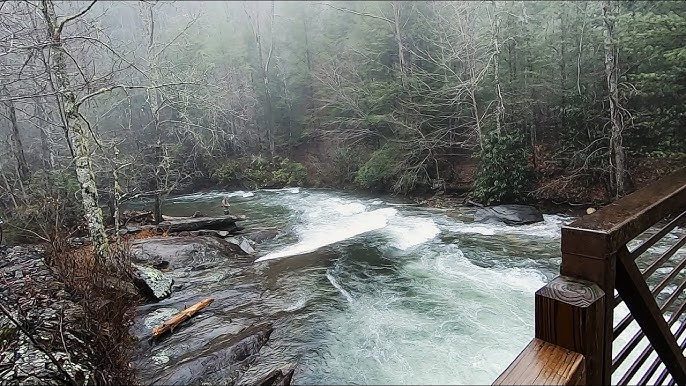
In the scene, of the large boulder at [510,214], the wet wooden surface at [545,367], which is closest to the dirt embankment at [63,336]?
the wet wooden surface at [545,367]

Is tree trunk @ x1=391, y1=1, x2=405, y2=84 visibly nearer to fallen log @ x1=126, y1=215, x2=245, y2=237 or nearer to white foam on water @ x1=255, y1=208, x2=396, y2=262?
white foam on water @ x1=255, y1=208, x2=396, y2=262

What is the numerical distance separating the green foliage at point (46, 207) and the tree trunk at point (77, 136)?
1.41 ft

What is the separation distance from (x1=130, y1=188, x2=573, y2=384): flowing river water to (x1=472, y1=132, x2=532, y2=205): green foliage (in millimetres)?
1254

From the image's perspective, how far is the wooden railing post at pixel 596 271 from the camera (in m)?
0.94

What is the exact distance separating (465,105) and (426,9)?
4181 millimetres

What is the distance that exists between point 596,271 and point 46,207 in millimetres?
7435

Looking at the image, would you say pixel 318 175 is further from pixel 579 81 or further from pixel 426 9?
pixel 579 81

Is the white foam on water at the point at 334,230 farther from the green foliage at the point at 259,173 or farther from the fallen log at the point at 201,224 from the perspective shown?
the green foliage at the point at 259,173

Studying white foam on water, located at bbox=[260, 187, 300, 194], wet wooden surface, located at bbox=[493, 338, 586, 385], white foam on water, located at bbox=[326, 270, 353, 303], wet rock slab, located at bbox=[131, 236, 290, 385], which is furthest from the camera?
white foam on water, located at bbox=[260, 187, 300, 194]

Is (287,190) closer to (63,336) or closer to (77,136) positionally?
(77,136)

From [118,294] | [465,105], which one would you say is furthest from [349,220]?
[118,294]

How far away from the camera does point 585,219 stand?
1.05 metres

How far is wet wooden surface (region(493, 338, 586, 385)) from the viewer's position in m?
0.83

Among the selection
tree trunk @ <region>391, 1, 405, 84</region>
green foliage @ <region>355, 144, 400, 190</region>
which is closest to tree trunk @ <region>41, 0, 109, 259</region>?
green foliage @ <region>355, 144, 400, 190</region>
